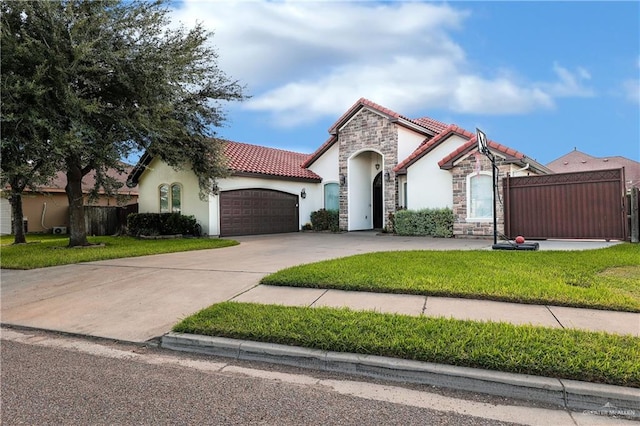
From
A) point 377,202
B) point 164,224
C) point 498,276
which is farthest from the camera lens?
point 377,202

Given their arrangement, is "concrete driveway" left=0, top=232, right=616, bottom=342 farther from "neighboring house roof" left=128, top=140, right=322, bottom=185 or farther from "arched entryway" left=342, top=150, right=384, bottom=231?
"arched entryway" left=342, top=150, right=384, bottom=231

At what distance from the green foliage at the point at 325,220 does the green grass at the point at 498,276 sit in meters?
10.9

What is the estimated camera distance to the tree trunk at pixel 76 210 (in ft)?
46.3

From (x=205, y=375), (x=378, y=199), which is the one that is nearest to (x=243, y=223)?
(x=378, y=199)

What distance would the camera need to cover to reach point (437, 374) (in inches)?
136

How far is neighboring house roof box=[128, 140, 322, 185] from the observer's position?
1842 centimetres

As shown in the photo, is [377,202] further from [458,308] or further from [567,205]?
[458,308]

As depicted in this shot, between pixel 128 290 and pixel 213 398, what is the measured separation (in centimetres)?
453

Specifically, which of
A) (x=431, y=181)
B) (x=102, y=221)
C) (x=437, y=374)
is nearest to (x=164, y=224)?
(x=102, y=221)

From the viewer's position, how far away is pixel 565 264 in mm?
7816

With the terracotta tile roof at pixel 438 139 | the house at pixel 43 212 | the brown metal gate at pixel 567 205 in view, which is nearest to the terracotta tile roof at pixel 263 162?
the terracotta tile roof at pixel 438 139

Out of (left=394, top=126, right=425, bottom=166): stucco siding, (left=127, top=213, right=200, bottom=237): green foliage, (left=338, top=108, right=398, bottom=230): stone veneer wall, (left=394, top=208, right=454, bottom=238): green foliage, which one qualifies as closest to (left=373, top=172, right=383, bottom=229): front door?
(left=338, top=108, right=398, bottom=230): stone veneer wall

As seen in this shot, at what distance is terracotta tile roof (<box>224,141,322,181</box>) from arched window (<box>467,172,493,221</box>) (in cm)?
893

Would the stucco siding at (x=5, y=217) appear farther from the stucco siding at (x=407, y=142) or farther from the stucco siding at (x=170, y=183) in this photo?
the stucco siding at (x=407, y=142)
